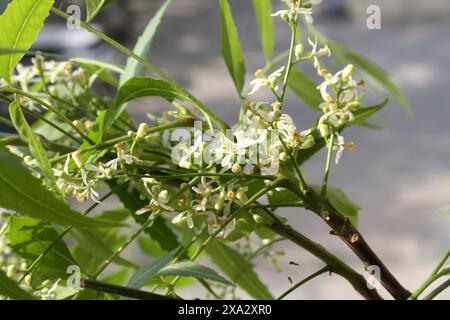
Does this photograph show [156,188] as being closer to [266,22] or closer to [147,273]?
[147,273]

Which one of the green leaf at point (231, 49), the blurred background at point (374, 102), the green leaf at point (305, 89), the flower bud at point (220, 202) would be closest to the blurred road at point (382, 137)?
the blurred background at point (374, 102)

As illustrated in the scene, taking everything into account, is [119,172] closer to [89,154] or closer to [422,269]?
[89,154]

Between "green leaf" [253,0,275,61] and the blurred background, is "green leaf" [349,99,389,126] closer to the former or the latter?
"green leaf" [253,0,275,61]

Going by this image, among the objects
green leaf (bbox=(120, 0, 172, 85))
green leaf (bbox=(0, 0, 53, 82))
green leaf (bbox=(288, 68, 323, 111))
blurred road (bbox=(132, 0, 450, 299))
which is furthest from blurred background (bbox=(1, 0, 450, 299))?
green leaf (bbox=(0, 0, 53, 82))

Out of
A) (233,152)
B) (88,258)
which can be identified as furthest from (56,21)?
(233,152)

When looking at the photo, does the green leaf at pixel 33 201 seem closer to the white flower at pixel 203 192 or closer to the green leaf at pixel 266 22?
the white flower at pixel 203 192
